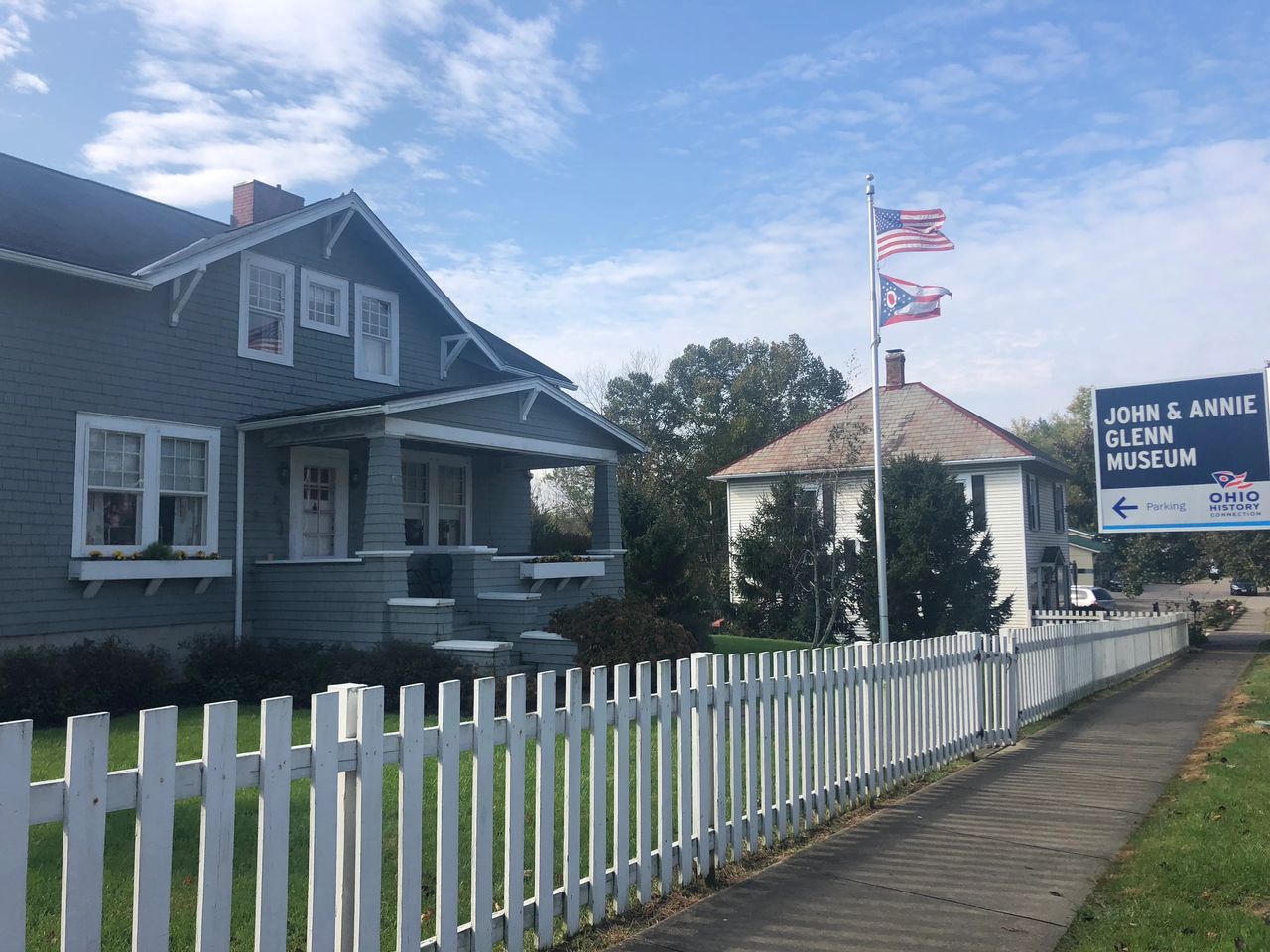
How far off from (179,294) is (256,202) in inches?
165

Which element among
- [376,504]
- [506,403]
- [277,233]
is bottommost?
[376,504]

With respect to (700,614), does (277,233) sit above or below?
above

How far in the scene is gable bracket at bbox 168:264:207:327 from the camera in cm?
1316

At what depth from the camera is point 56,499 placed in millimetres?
11945

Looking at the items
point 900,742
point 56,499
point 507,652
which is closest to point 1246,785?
point 900,742

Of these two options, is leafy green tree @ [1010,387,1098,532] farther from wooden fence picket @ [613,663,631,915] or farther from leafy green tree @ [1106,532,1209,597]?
wooden fence picket @ [613,663,631,915]

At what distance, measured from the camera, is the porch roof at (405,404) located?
12805mm

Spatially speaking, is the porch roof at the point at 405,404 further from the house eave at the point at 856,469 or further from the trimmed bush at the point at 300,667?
the house eave at the point at 856,469

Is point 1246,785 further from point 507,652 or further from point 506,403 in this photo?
point 506,403

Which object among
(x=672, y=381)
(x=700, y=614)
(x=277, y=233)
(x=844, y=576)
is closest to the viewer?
(x=277, y=233)

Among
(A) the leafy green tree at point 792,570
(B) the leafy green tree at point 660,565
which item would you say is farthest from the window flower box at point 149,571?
(A) the leafy green tree at point 792,570

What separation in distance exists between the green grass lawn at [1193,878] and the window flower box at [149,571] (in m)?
11.1

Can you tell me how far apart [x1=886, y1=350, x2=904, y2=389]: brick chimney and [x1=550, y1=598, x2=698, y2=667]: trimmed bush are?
77.9ft

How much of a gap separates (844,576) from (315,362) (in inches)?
469
